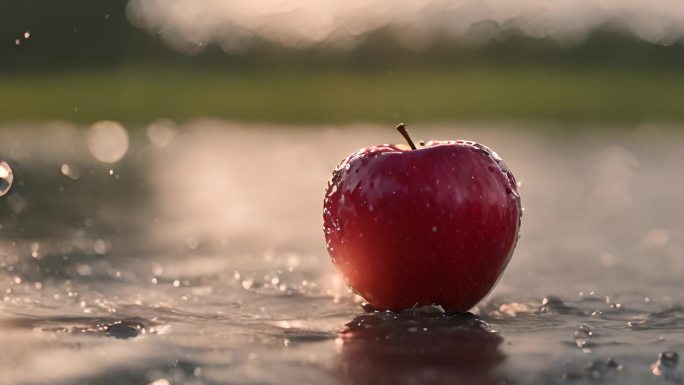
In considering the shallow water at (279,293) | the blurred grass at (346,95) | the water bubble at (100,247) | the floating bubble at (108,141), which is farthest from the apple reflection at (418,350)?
the blurred grass at (346,95)

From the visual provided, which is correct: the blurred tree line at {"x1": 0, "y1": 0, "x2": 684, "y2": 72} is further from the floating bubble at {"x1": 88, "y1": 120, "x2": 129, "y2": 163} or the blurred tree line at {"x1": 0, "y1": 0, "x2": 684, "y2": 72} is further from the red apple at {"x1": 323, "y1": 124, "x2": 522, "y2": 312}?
the red apple at {"x1": 323, "y1": 124, "x2": 522, "y2": 312}

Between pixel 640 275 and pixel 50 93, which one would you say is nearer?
pixel 640 275

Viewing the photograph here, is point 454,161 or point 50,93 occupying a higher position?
point 50,93

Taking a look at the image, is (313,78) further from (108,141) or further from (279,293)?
(279,293)

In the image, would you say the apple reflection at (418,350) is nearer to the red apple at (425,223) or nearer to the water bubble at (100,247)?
the red apple at (425,223)

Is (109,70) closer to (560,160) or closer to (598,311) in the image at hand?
(560,160)

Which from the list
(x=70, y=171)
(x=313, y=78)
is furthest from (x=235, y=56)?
(x=70, y=171)

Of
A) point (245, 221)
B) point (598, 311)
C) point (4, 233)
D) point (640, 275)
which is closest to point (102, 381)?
point (598, 311)
